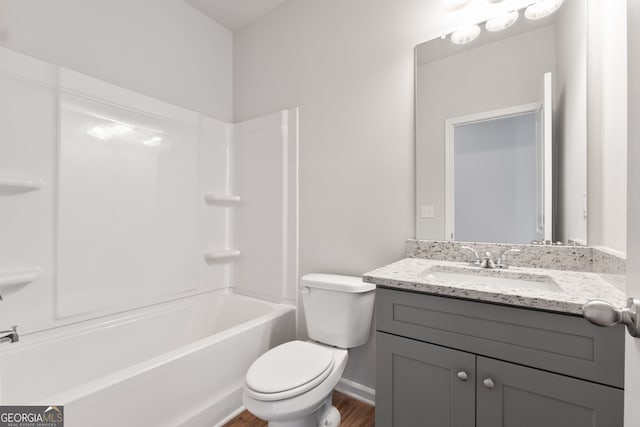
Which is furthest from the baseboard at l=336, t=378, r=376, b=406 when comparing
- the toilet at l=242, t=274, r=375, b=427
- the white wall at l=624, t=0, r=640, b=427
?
the white wall at l=624, t=0, r=640, b=427

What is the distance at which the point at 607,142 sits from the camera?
1104 millimetres

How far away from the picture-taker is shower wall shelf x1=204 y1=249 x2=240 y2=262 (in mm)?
2270

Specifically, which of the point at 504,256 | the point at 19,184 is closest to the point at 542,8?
the point at 504,256

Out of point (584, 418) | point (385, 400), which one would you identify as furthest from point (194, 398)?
point (584, 418)

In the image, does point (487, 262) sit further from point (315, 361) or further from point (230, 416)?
point (230, 416)

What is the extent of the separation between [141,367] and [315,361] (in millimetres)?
778

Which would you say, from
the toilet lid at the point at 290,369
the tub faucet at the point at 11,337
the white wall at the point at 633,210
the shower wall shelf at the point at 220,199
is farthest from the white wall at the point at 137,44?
the white wall at the point at 633,210

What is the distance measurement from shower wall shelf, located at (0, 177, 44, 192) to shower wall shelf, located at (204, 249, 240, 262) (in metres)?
1.08

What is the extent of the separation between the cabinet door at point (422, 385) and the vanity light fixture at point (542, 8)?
1.51 metres

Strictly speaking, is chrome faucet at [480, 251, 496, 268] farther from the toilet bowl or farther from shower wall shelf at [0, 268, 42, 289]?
shower wall shelf at [0, 268, 42, 289]

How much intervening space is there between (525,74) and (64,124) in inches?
93.1

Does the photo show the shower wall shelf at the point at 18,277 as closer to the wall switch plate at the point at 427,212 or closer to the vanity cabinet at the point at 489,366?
the vanity cabinet at the point at 489,366

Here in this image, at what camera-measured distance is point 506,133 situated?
1396 millimetres

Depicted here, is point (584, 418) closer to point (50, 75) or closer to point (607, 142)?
point (607, 142)
